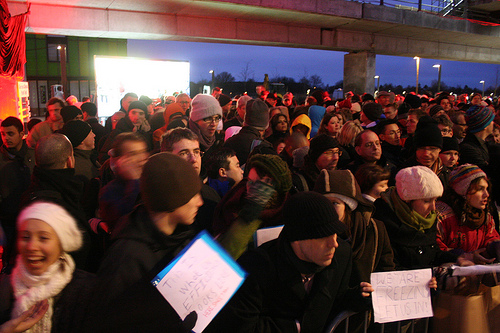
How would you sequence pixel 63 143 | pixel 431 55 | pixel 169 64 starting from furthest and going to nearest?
pixel 431 55 < pixel 169 64 < pixel 63 143

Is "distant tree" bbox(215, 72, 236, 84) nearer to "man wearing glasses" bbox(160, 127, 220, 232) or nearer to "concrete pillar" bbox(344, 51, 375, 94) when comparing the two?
"concrete pillar" bbox(344, 51, 375, 94)

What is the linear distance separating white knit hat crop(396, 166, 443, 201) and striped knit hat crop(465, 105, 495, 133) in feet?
10.4

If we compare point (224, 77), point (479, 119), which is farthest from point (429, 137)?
point (224, 77)

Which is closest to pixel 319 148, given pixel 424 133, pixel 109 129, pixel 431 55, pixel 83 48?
pixel 424 133

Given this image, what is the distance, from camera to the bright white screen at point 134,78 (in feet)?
38.6

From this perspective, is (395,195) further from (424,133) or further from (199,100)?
(199,100)

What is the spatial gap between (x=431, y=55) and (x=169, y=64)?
19.0 meters

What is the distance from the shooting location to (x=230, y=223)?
269 centimetres

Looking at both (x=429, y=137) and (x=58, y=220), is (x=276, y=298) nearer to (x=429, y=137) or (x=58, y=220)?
(x=58, y=220)

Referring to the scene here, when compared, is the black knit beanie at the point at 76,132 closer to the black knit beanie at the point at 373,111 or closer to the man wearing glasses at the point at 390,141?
the man wearing glasses at the point at 390,141

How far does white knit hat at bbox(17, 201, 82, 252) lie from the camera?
1.92 m

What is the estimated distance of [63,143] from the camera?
135 inches

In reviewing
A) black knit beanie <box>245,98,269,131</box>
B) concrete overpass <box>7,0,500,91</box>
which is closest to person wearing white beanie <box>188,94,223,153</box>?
black knit beanie <box>245,98,269,131</box>

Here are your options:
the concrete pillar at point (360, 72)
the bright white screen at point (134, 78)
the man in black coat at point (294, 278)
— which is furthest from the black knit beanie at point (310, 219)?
the concrete pillar at point (360, 72)
